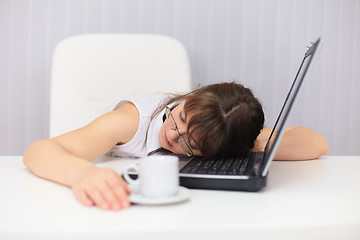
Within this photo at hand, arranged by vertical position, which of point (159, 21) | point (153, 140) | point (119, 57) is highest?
point (159, 21)

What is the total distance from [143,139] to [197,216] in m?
0.76

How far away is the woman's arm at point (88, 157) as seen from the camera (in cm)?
68

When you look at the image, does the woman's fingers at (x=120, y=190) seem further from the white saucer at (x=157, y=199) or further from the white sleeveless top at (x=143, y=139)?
the white sleeveless top at (x=143, y=139)

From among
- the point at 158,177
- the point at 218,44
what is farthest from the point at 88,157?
the point at 218,44

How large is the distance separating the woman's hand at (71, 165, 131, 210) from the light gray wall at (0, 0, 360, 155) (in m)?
1.48

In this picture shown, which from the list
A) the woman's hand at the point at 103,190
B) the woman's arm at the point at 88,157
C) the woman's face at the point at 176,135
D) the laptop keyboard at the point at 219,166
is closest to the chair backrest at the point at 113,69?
the woman's arm at the point at 88,157

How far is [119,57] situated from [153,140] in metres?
0.55

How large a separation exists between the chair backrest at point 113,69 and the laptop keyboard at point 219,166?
716mm

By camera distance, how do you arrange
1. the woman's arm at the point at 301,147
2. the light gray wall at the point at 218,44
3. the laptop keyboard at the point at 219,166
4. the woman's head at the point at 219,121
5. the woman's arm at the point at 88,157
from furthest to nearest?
the light gray wall at the point at 218,44 → the woman's arm at the point at 301,147 → the woman's head at the point at 219,121 → the laptop keyboard at the point at 219,166 → the woman's arm at the point at 88,157

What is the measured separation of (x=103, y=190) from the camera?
0.67 m

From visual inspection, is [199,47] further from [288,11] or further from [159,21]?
[288,11]

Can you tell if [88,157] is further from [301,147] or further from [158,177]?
[301,147]

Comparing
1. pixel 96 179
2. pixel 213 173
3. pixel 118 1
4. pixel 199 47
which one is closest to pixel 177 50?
pixel 199 47

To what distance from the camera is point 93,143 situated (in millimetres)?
1110
